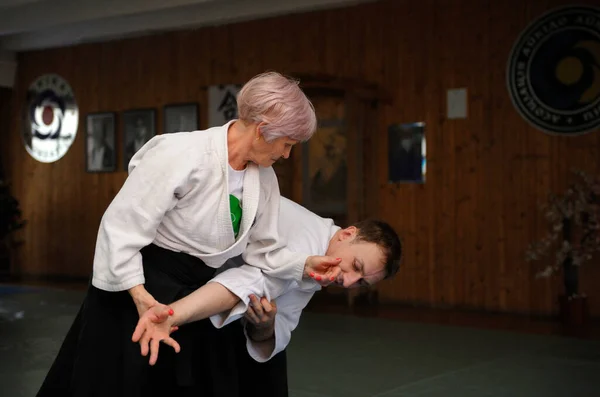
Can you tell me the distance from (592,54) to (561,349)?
2638 mm

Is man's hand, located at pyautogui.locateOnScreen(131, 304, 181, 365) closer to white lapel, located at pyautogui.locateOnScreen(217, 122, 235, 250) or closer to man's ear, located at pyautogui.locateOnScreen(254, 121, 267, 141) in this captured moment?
white lapel, located at pyautogui.locateOnScreen(217, 122, 235, 250)

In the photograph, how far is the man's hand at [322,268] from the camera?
2.19m

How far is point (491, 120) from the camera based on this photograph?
7070 millimetres

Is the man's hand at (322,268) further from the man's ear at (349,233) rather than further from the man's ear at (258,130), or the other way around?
the man's ear at (258,130)

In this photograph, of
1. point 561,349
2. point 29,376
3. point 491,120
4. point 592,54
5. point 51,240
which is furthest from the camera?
point 51,240

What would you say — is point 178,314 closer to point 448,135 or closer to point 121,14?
point 448,135

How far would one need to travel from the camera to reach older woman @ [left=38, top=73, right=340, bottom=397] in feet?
6.63

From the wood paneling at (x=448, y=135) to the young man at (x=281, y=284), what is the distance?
4.76 metres

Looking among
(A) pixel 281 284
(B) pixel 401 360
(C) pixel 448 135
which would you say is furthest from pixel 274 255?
(C) pixel 448 135

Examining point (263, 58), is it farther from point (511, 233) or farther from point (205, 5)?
point (511, 233)

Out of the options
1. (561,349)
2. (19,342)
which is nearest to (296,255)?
(561,349)

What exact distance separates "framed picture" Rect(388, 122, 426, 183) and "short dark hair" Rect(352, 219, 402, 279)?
204 inches

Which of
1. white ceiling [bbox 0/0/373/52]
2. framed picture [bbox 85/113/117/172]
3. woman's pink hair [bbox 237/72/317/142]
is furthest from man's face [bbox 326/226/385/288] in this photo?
framed picture [bbox 85/113/117/172]

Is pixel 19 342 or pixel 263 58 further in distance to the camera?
pixel 263 58
